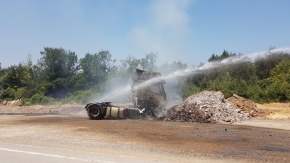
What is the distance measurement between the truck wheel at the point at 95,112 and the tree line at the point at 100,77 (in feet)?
46.0

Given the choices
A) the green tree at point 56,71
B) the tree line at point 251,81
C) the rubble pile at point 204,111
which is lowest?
the rubble pile at point 204,111

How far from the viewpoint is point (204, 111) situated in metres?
22.5

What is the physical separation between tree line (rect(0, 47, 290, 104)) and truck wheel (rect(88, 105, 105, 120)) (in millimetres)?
14016

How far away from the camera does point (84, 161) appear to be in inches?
370

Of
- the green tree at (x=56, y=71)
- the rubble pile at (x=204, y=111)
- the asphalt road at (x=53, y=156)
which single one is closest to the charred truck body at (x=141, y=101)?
the rubble pile at (x=204, y=111)

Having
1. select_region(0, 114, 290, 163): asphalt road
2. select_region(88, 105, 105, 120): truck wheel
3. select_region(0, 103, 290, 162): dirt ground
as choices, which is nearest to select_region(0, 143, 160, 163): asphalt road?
select_region(0, 114, 290, 163): asphalt road

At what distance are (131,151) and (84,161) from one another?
8.30 ft

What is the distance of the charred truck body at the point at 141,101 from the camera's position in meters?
23.5

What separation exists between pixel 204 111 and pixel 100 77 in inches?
1911

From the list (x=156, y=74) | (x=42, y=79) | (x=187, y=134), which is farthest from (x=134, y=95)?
(x=42, y=79)

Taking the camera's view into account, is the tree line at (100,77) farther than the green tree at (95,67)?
No

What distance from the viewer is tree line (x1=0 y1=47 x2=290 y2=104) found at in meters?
35.9

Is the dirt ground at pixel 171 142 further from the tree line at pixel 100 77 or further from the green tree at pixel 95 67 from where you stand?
the green tree at pixel 95 67

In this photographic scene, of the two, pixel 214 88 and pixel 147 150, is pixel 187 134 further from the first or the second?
pixel 214 88
